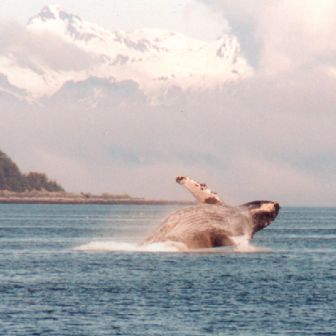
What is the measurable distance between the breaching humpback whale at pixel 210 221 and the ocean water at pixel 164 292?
4.58ft

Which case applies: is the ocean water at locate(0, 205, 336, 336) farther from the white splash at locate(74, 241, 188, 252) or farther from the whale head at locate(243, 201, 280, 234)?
the whale head at locate(243, 201, 280, 234)

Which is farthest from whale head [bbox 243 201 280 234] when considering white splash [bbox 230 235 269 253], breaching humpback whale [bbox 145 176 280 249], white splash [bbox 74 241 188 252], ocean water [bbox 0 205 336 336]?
white splash [bbox 74 241 188 252]

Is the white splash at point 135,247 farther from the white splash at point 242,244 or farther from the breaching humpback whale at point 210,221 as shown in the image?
the white splash at point 242,244

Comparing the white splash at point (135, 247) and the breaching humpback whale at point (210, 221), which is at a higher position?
the breaching humpback whale at point (210, 221)

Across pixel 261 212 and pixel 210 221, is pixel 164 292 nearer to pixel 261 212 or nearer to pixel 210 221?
pixel 210 221

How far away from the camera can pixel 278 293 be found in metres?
62.8

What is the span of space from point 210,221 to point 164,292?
16240 millimetres

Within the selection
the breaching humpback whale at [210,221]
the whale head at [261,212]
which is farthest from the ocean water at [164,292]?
the whale head at [261,212]

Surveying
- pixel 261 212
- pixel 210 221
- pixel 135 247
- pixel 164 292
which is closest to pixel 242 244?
pixel 261 212

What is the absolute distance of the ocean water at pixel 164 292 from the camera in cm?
5053

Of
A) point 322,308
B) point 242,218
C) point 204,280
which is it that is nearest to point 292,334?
point 322,308

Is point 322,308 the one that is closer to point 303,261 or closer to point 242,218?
point 242,218

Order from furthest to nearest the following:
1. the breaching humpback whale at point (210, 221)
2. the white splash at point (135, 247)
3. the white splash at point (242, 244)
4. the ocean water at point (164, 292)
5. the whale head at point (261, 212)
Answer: the white splash at point (135, 247) < the white splash at point (242, 244) < the whale head at point (261, 212) < the breaching humpback whale at point (210, 221) < the ocean water at point (164, 292)

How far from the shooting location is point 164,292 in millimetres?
62438
